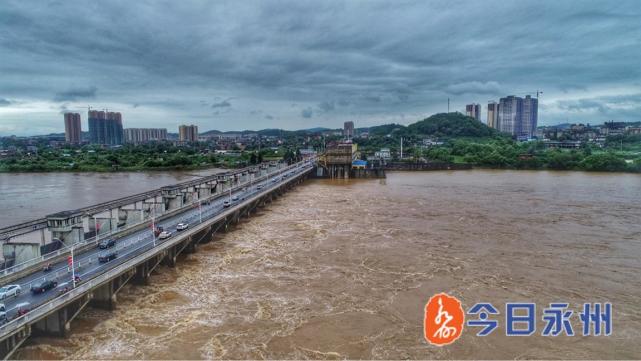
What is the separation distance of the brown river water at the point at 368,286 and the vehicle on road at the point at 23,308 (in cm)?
145

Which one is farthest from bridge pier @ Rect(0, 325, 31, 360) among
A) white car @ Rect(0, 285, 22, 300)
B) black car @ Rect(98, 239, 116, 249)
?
black car @ Rect(98, 239, 116, 249)

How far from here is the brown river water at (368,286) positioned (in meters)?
13.8

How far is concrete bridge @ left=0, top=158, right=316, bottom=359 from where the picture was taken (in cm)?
1312

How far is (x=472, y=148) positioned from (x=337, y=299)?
98.3 meters

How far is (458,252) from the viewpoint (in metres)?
25.0

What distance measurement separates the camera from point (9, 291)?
44.4 ft

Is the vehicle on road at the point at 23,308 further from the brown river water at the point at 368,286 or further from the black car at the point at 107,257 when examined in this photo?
the black car at the point at 107,257

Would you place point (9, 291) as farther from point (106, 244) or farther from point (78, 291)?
point (106, 244)

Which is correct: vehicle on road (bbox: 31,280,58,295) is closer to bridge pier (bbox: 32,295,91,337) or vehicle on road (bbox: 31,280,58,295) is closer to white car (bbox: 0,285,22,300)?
white car (bbox: 0,285,22,300)

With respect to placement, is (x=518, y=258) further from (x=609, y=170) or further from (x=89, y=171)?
(x=89, y=171)

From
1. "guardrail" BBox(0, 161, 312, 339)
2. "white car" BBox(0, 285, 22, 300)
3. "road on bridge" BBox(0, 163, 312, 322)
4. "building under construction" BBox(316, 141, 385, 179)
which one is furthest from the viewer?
"building under construction" BBox(316, 141, 385, 179)

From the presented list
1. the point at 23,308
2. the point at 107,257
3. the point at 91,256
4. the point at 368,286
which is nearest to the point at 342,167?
the point at 368,286

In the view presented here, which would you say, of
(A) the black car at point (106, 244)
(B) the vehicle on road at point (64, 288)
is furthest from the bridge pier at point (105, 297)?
(A) the black car at point (106, 244)

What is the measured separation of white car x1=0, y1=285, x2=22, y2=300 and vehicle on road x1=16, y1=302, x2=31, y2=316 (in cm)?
88
